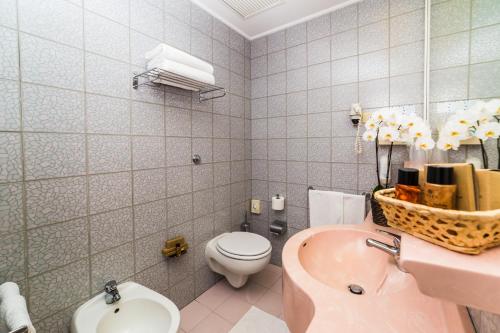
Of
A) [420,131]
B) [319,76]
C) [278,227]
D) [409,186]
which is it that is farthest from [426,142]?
[278,227]

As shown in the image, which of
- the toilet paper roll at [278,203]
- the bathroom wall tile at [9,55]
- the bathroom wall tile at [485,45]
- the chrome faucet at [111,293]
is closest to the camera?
the bathroom wall tile at [485,45]

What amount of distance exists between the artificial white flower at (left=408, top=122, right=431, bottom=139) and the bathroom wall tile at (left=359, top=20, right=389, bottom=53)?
94cm

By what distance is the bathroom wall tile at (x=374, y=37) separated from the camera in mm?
1497

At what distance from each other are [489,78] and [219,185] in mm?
1618

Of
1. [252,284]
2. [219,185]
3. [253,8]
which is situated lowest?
[252,284]

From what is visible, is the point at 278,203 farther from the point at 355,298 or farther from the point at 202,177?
the point at 355,298

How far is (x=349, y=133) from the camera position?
1.64 metres

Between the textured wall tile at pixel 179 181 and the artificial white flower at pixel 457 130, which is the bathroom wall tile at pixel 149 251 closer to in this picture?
the textured wall tile at pixel 179 181

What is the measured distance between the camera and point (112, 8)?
117 cm

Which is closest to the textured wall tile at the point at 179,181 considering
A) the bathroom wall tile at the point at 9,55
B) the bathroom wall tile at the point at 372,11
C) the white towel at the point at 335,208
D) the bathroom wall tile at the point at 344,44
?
the bathroom wall tile at the point at 9,55

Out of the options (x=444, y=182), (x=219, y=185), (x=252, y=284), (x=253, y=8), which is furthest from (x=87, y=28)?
(x=252, y=284)

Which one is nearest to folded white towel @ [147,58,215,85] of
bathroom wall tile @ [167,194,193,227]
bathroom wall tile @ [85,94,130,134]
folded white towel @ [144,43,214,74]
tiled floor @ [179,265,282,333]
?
folded white towel @ [144,43,214,74]

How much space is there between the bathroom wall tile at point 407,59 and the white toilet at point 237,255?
150cm

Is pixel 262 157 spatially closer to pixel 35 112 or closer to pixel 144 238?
pixel 144 238
